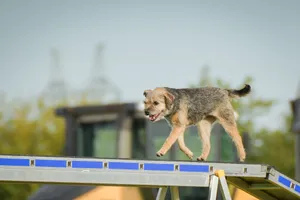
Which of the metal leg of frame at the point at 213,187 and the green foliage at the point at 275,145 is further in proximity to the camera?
the green foliage at the point at 275,145

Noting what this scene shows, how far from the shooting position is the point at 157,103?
1334cm

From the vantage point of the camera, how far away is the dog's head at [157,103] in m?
13.3

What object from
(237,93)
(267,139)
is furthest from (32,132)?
(237,93)

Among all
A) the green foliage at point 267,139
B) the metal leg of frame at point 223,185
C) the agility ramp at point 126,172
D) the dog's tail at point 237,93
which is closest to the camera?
the agility ramp at point 126,172

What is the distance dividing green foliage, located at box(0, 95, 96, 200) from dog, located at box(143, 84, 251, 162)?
36756 millimetres

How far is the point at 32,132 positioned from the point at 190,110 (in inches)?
1581

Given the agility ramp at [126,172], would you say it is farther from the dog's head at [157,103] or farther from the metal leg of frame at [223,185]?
the dog's head at [157,103]

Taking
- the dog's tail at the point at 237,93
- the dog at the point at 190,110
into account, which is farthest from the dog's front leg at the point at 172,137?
the dog's tail at the point at 237,93

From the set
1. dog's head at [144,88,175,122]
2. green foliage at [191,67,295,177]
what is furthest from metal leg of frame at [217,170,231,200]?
green foliage at [191,67,295,177]

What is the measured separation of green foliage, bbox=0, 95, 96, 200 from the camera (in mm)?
51719

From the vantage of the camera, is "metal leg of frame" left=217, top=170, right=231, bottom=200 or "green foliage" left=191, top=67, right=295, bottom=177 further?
"green foliage" left=191, top=67, right=295, bottom=177

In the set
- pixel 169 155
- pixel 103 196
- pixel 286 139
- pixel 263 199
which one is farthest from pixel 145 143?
pixel 286 139

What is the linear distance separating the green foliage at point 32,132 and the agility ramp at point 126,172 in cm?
3810

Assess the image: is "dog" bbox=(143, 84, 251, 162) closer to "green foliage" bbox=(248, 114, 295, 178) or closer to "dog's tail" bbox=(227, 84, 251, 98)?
"dog's tail" bbox=(227, 84, 251, 98)
